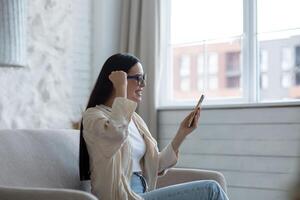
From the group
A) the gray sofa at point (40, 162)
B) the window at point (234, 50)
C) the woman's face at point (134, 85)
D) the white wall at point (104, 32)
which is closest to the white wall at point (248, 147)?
the window at point (234, 50)

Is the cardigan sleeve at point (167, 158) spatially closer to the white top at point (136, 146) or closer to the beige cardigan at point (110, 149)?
the white top at point (136, 146)

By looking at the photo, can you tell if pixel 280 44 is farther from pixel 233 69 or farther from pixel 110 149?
pixel 110 149

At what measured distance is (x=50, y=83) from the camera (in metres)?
3.08

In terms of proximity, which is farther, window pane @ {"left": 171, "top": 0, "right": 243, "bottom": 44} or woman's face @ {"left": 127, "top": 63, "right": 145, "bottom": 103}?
window pane @ {"left": 171, "top": 0, "right": 243, "bottom": 44}

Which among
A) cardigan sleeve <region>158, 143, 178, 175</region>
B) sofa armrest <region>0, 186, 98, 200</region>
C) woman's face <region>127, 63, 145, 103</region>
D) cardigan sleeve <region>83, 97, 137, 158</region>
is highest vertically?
woman's face <region>127, 63, 145, 103</region>

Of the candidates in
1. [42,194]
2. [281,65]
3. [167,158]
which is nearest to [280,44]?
[281,65]

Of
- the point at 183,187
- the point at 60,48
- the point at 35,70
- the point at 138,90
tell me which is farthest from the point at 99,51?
the point at 183,187

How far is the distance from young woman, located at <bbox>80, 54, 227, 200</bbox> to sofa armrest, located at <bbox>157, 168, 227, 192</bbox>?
182 millimetres

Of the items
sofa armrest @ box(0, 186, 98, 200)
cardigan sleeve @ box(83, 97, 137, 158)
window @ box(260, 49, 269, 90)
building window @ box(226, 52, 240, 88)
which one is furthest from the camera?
building window @ box(226, 52, 240, 88)

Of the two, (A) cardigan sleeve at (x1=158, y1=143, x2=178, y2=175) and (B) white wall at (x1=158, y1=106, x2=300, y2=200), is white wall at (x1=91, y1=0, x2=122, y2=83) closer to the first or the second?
(B) white wall at (x1=158, y1=106, x2=300, y2=200)

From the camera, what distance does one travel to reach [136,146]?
67.0 inches

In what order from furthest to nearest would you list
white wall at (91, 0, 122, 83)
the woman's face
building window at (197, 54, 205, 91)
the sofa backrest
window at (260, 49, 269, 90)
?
white wall at (91, 0, 122, 83), building window at (197, 54, 205, 91), window at (260, 49, 269, 90), the woman's face, the sofa backrest

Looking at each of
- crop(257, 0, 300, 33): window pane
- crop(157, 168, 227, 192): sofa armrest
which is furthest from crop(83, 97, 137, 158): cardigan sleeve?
crop(257, 0, 300, 33): window pane

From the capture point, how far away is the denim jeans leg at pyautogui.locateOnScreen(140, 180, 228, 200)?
1499mm
